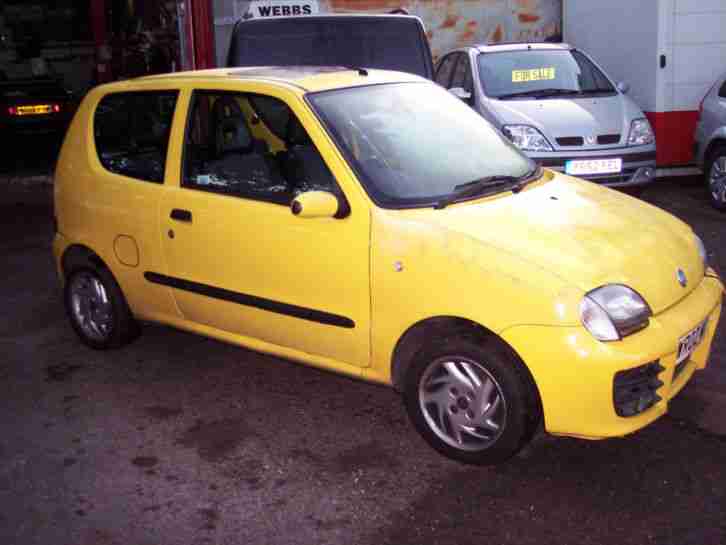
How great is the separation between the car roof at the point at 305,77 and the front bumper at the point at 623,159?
378 centimetres

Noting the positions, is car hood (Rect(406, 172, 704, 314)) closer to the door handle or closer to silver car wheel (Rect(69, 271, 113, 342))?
the door handle

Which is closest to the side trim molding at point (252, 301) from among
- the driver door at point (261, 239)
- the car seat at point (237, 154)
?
the driver door at point (261, 239)

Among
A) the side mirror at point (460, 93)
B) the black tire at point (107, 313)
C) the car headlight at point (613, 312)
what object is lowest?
the black tire at point (107, 313)

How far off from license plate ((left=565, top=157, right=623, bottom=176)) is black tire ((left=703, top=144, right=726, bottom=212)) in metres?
1.16

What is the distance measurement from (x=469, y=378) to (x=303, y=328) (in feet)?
2.91

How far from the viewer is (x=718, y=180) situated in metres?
9.07

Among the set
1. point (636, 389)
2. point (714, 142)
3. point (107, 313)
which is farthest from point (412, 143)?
point (714, 142)

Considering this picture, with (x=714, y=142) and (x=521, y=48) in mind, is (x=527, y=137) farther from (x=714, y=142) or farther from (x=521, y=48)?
(x=714, y=142)

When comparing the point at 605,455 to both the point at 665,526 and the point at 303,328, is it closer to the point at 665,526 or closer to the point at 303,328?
the point at 665,526

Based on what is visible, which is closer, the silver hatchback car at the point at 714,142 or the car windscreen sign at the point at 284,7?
the silver hatchback car at the point at 714,142

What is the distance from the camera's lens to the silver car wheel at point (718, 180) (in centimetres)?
900

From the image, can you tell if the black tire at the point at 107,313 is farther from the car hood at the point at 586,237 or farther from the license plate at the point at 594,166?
the license plate at the point at 594,166

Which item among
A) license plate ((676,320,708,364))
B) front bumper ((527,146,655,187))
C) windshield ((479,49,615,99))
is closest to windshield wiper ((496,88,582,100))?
windshield ((479,49,615,99))

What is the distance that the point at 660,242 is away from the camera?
4090 millimetres
